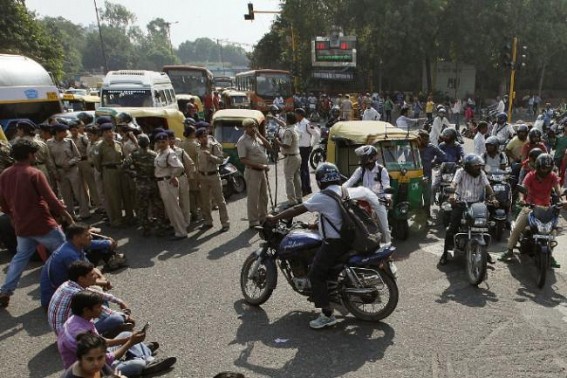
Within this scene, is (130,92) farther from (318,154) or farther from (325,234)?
(325,234)

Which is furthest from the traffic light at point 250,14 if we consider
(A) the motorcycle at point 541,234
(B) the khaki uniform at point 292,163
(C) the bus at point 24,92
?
(A) the motorcycle at point 541,234

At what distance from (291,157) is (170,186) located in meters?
2.63

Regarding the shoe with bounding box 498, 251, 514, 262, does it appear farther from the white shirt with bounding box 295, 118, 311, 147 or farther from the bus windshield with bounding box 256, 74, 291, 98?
the bus windshield with bounding box 256, 74, 291, 98

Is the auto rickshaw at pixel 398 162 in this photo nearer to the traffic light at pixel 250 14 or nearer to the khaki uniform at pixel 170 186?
the khaki uniform at pixel 170 186

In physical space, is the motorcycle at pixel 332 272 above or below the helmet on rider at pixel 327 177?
below

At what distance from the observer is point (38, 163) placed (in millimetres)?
8305

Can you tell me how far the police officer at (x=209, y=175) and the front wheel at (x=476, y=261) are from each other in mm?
4285

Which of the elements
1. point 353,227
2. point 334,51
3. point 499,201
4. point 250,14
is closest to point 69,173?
point 353,227

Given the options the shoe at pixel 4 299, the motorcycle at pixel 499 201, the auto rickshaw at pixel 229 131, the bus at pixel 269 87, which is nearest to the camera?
the shoe at pixel 4 299

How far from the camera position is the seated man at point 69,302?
13.8 ft

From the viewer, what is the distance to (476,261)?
→ 6.03 m

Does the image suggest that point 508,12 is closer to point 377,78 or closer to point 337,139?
point 377,78

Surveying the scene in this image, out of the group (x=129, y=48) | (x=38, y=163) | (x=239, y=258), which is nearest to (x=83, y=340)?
(x=239, y=258)

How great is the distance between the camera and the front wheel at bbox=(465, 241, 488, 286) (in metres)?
5.91
